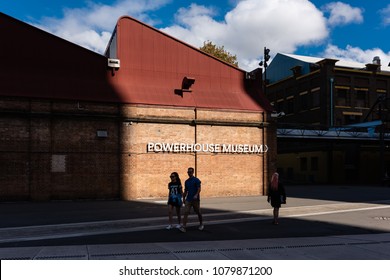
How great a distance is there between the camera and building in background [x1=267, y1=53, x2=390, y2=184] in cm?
4525

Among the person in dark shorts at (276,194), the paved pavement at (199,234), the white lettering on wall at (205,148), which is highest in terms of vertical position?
the white lettering on wall at (205,148)

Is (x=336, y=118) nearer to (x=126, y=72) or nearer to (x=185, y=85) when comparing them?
(x=185, y=85)

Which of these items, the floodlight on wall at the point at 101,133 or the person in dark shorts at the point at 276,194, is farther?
the floodlight on wall at the point at 101,133

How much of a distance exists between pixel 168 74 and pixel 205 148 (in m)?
5.09

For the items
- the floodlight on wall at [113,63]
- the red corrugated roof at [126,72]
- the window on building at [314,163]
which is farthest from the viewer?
the window on building at [314,163]

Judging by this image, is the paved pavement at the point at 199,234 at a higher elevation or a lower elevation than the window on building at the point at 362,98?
lower

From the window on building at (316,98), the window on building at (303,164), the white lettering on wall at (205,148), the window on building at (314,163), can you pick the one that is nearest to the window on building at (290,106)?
the window on building at (316,98)

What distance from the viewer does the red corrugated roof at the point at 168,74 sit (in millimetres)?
23750

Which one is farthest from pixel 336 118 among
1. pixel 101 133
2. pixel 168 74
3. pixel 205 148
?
pixel 101 133

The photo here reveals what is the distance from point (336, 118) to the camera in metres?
48.7

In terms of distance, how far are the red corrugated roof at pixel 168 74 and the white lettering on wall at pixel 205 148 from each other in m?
2.39

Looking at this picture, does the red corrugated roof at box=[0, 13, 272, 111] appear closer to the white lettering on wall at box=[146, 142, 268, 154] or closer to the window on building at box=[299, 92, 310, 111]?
the white lettering on wall at box=[146, 142, 268, 154]

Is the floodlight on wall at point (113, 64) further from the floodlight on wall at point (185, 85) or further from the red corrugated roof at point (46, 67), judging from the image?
the floodlight on wall at point (185, 85)

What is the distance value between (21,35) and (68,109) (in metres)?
4.74
